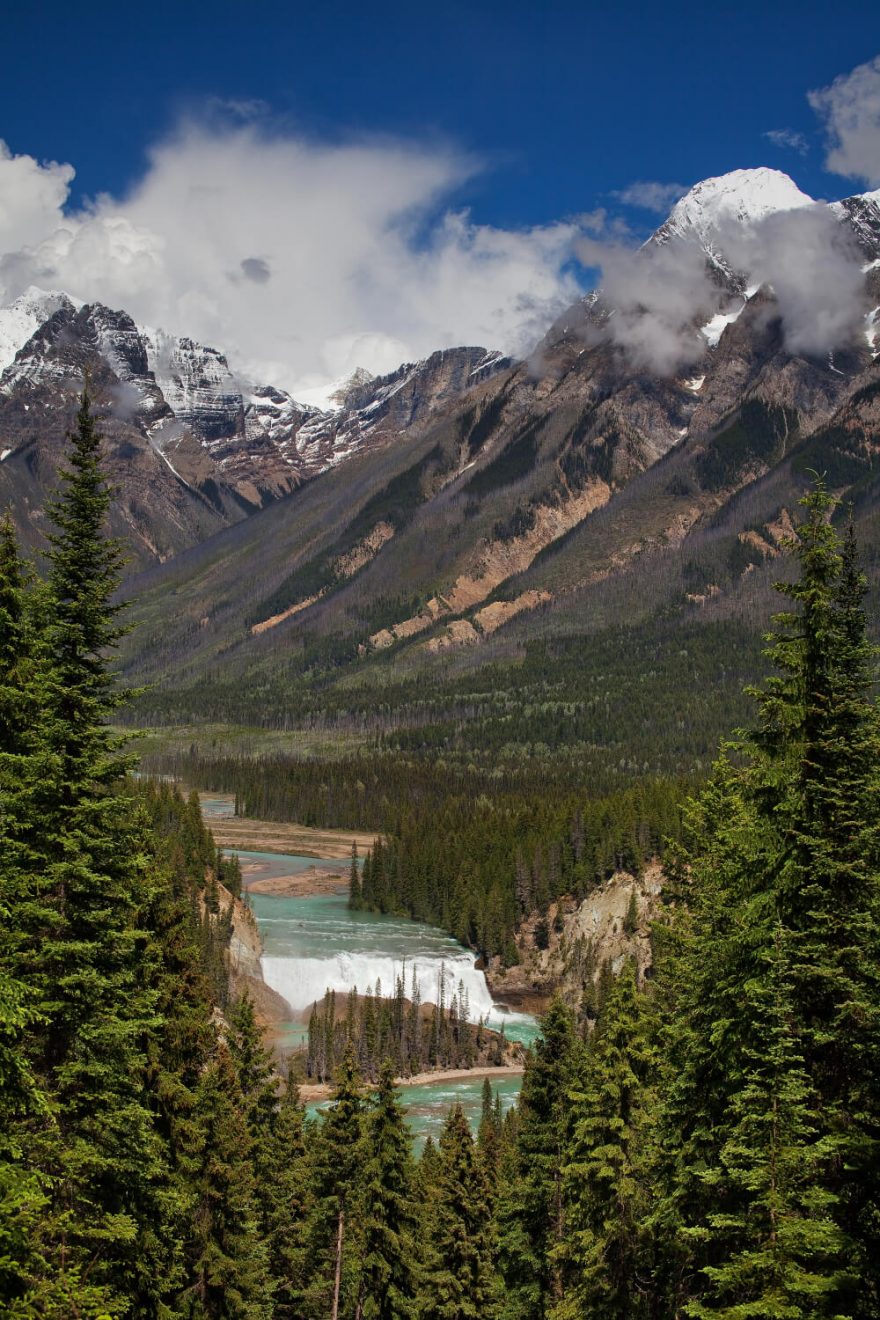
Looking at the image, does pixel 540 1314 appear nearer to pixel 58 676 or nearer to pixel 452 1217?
pixel 452 1217

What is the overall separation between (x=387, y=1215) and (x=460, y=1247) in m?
6.59

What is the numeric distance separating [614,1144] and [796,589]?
54.7 feet

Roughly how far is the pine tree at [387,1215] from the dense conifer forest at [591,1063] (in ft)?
0.30

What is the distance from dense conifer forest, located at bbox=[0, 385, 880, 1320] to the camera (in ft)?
54.1

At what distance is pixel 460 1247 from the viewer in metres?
40.2

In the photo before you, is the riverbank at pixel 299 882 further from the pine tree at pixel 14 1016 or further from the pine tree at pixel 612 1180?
the pine tree at pixel 14 1016

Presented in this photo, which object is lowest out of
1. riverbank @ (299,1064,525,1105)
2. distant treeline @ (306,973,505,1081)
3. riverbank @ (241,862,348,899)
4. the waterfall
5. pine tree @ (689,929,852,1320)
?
riverbank @ (299,1064,525,1105)

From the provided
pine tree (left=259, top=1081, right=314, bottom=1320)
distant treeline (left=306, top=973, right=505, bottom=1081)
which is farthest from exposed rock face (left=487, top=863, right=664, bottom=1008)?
pine tree (left=259, top=1081, right=314, bottom=1320)

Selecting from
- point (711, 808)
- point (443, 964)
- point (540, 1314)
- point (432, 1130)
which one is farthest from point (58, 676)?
point (443, 964)

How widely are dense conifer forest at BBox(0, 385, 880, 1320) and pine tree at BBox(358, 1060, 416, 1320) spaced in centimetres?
9

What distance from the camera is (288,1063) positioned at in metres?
96.5

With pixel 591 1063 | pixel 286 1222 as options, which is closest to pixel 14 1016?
pixel 591 1063

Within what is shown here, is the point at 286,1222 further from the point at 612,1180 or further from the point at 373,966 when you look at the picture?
the point at 373,966

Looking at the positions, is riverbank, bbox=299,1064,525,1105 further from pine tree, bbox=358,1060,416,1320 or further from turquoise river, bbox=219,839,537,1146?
pine tree, bbox=358,1060,416,1320
